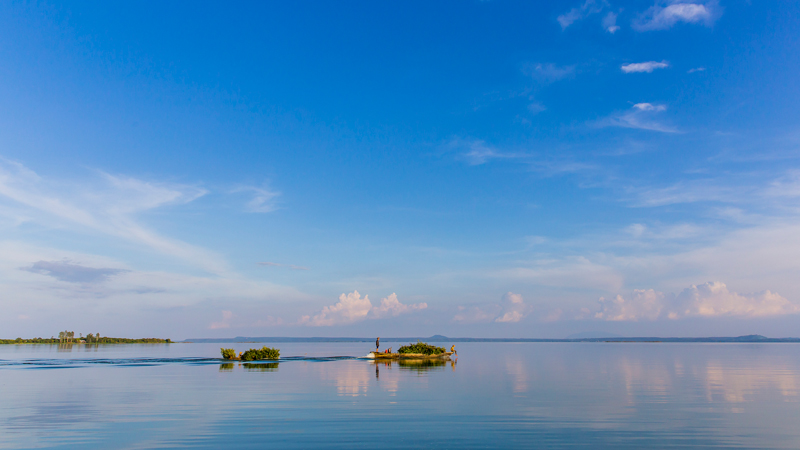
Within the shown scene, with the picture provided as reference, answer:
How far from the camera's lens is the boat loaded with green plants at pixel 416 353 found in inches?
3393

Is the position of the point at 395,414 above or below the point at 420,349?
above

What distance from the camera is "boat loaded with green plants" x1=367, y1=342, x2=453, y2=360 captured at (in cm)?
8618

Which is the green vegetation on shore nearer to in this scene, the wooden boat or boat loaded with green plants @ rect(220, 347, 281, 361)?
the wooden boat

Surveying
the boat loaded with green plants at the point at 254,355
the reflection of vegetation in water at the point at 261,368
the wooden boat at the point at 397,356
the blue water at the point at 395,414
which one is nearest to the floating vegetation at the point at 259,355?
the boat loaded with green plants at the point at 254,355

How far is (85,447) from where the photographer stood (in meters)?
21.1

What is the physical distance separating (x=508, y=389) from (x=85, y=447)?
106 ft

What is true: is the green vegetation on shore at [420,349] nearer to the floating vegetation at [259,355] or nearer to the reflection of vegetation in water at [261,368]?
the floating vegetation at [259,355]

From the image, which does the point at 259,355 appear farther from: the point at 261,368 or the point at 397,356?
the point at 397,356

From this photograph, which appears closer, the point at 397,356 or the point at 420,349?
the point at 397,356

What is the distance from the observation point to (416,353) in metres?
90.0

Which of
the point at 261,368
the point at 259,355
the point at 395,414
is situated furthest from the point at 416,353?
the point at 395,414

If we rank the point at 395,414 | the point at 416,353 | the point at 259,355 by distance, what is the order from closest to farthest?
the point at 395,414, the point at 259,355, the point at 416,353

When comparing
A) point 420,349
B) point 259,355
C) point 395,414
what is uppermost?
point 395,414

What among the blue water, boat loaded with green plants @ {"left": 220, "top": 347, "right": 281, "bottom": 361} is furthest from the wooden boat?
the blue water
